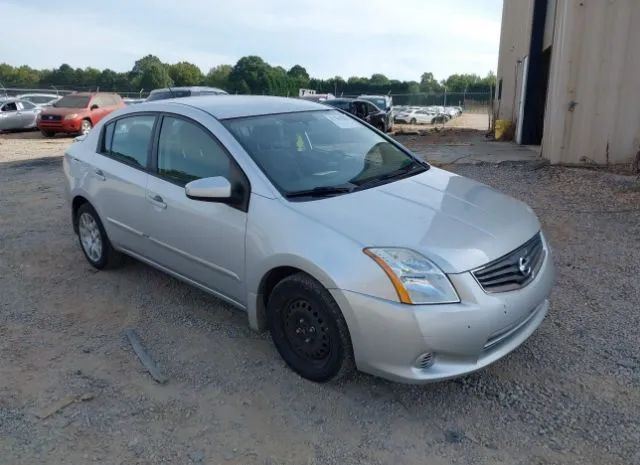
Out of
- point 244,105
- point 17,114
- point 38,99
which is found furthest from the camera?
point 38,99

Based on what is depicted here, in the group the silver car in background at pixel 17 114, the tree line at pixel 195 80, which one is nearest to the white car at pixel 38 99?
the silver car in background at pixel 17 114

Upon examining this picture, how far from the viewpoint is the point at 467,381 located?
3107 millimetres

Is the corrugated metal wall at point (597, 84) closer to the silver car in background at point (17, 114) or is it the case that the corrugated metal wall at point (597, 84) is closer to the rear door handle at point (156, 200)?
the rear door handle at point (156, 200)

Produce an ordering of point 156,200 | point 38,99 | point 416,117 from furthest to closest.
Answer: point 416,117 < point 38,99 < point 156,200

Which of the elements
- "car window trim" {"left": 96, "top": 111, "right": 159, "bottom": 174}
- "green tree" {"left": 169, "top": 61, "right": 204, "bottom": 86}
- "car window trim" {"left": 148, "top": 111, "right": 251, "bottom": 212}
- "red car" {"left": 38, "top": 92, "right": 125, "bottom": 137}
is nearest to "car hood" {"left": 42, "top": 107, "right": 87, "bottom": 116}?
"red car" {"left": 38, "top": 92, "right": 125, "bottom": 137}

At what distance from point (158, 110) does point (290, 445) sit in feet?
9.00

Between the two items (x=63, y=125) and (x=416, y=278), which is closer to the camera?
(x=416, y=278)

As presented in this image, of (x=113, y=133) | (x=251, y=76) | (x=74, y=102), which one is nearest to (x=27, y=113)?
(x=74, y=102)

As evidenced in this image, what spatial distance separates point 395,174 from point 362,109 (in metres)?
15.6

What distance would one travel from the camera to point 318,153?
12.1 ft

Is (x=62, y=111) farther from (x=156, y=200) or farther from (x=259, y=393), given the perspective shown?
(x=259, y=393)

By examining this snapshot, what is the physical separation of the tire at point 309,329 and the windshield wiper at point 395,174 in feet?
2.78

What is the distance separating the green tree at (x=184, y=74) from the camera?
72.6 m

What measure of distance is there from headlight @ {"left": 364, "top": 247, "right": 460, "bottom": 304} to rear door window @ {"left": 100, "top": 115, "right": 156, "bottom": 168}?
228 cm
